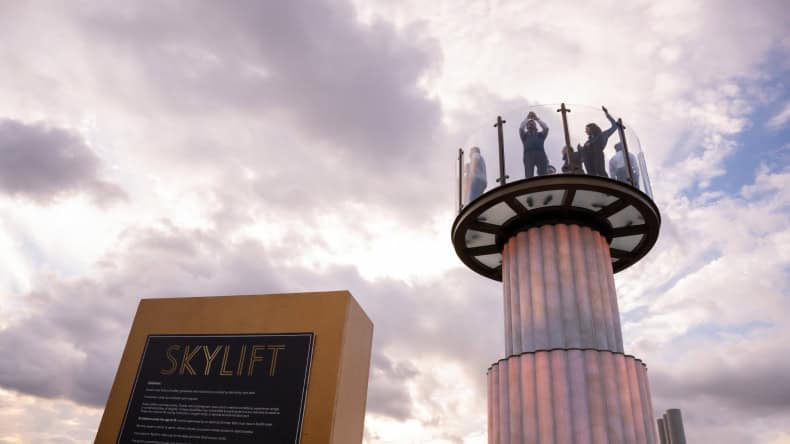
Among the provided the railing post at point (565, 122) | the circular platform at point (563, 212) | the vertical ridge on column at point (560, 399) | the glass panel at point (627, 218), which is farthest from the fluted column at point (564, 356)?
the railing post at point (565, 122)

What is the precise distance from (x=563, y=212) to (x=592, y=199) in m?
0.74

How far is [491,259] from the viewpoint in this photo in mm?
14219

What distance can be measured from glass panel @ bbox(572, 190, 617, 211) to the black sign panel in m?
6.78

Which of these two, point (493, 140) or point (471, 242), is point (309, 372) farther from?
point (493, 140)

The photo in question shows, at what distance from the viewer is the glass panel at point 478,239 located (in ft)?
42.1

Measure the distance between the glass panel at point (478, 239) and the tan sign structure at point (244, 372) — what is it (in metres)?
4.40

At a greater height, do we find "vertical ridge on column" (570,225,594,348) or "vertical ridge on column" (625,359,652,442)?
"vertical ridge on column" (570,225,594,348)

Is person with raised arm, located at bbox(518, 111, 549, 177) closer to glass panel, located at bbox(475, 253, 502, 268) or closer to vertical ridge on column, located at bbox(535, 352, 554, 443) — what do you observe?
glass panel, located at bbox(475, 253, 502, 268)

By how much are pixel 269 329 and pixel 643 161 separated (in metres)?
10.2

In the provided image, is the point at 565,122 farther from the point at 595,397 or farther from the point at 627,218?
the point at 595,397

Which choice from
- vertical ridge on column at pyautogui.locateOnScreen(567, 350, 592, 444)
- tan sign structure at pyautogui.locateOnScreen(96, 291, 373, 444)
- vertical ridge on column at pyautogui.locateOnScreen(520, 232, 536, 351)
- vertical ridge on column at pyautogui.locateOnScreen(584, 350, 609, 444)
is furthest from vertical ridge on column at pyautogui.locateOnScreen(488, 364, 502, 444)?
tan sign structure at pyautogui.locateOnScreen(96, 291, 373, 444)

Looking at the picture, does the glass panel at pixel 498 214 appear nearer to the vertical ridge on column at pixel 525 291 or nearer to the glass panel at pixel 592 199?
the vertical ridge on column at pixel 525 291

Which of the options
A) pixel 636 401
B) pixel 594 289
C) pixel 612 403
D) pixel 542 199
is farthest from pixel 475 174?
pixel 636 401

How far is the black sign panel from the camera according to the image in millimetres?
7902
